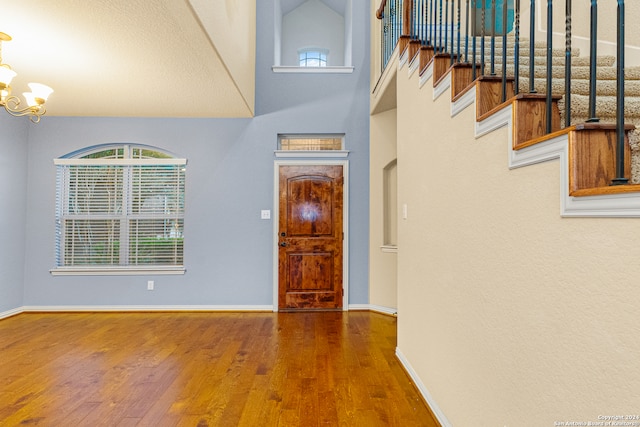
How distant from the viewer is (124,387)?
2.50 meters

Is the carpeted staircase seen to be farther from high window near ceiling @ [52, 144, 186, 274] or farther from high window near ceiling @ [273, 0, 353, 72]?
high window near ceiling @ [273, 0, 353, 72]

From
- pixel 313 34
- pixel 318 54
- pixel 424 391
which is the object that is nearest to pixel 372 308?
pixel 424 391

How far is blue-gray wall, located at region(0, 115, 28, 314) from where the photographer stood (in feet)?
13.8

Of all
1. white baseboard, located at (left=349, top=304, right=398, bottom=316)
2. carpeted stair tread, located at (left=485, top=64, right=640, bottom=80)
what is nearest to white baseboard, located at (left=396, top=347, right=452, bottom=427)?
white baseboard, located at (left=349, top=304, right=398, bottom=316)

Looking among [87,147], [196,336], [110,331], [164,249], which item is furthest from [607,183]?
[87,147]

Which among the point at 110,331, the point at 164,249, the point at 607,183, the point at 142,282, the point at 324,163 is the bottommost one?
the point at 110,331

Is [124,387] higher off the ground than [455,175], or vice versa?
[455,175]

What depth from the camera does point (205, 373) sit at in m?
2.73

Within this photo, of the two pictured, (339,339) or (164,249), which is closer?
(339,339)

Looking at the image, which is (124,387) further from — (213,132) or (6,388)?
(213,132)

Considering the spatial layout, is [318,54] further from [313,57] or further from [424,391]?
[424,391]

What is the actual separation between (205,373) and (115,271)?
8.41 ft

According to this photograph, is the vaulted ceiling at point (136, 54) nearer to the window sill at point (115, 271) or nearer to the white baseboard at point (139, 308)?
the window sill at point (115, 271)

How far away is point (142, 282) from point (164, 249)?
1.63 ft
